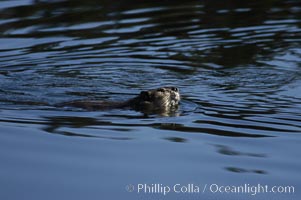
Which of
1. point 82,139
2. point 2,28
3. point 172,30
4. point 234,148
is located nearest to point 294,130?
point 234,148

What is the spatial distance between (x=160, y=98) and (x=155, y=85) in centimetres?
170

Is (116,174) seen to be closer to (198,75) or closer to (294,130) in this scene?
(294,130)

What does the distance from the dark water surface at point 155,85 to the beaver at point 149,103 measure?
172mm

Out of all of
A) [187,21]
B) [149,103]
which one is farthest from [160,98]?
[187,21]

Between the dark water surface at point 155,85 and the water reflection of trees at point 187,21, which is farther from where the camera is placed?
the water reflection of trees at point 187,21

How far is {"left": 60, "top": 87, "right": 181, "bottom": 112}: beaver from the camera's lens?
12.4 m

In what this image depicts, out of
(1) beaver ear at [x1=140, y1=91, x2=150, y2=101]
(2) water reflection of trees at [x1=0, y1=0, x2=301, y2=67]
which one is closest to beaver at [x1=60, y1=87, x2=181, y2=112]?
(1) beaver ear at [x1=140, y1=91, x2=150, y2=101]

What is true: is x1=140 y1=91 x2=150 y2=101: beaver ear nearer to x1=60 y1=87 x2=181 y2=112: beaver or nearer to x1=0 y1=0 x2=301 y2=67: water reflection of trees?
x1=60 y1=87 x2=181 y2=112: beaver

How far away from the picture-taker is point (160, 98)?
493 inches

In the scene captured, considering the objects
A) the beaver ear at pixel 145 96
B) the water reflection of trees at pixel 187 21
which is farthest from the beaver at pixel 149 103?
the water reflection of trees at pixel 187 21

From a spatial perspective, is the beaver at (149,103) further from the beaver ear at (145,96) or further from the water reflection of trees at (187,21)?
the water reflection of trees at (187,21)

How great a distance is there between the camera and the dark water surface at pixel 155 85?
9836 mm

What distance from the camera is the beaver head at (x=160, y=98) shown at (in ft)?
40.8

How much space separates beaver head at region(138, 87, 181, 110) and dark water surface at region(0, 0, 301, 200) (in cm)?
18
